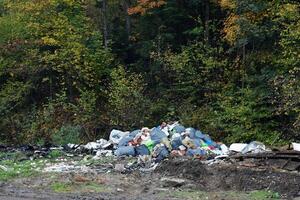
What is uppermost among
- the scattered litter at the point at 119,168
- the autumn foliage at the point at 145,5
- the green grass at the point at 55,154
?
the autumn foliage at the point at 145,5

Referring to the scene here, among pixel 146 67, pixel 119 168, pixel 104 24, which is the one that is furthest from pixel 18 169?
pixel 104 24

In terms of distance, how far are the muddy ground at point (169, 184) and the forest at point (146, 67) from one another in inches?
185

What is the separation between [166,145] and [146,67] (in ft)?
34.3

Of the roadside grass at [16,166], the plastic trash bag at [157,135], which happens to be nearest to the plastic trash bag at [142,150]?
the plastic trash bag at [157,135]

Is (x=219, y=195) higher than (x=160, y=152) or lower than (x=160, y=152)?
higher

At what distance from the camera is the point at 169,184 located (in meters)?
13.3

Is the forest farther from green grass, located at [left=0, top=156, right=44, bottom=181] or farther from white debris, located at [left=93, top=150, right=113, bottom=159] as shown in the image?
green grass, located at [left=0, top=156, right=44, bottom=181]

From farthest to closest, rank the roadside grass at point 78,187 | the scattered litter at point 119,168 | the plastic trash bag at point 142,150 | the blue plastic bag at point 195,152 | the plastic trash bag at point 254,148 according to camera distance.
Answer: the plastic trash bag at point 142,150 < the blue plastic bag at point 195,152 < the plastic trash bag at point 254,148 < the scattered litter at point 119,168 < the roadside grass at point 78,187

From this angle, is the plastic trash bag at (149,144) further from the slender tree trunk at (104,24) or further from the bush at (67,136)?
the slender tree trunk at (104,24)

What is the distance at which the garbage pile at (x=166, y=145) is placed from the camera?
17.4 m

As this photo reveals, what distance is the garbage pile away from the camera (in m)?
17.4

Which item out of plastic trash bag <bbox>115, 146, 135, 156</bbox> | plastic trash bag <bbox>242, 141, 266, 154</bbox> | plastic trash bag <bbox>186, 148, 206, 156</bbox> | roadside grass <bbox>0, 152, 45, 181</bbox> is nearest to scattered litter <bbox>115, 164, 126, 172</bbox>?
plastic trash bag <bbox>115, 146, 135, 156</bbox>

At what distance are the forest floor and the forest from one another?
15.5 feet

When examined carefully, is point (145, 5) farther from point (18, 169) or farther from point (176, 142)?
point (18, 169)
